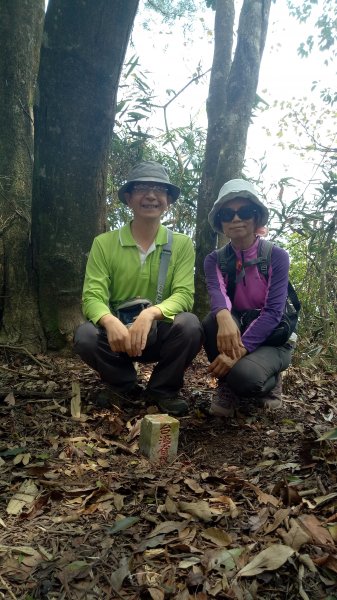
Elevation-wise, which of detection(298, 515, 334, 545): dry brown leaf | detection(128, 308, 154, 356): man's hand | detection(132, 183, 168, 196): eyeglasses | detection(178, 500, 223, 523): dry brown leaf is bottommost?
detection(178, 500, 223, 523): dry brown leaf

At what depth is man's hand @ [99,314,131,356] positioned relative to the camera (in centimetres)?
255

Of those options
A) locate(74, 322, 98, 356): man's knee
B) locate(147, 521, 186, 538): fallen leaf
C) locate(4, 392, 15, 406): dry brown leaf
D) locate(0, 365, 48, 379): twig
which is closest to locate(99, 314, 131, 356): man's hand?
locate(74, 322, 98, 356): man's knee

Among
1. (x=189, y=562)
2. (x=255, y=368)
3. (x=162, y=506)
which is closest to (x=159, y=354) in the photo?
(x=255, y=368)

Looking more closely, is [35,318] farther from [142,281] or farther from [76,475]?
[76,475]

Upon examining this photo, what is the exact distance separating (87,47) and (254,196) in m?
1.61

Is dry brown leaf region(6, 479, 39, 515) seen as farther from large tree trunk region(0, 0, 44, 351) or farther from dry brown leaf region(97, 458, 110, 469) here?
large tree trunk region(0, 0, 44, 351)

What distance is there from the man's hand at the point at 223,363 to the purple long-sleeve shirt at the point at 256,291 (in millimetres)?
91

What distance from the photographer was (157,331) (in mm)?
2826

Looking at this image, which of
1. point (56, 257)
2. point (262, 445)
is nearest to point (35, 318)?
point (56, 257)

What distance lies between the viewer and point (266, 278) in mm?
2834

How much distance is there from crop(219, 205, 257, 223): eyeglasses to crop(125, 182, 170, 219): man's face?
0.39 m

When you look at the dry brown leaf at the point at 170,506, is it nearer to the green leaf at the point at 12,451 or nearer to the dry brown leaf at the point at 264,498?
the dry brown leaf at the point at 264,498

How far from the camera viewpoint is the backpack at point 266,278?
282cm

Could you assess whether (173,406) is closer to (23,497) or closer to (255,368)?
(255,368)
